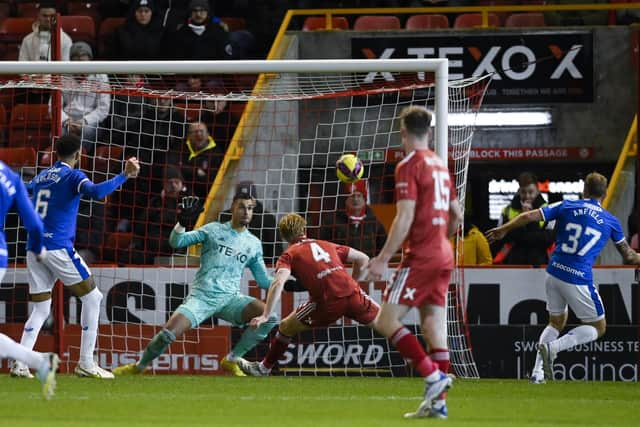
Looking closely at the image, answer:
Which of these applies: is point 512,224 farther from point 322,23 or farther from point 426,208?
point 322,23

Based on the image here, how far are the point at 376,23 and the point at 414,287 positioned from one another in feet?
33.3

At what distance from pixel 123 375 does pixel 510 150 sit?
22.4 feet

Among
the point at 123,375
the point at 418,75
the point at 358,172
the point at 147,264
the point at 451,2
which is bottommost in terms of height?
the point at 123,375

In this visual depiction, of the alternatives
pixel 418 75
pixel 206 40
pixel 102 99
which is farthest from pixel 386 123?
pixel 102 99

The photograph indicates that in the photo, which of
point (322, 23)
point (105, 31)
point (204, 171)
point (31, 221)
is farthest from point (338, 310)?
point (105, 31)

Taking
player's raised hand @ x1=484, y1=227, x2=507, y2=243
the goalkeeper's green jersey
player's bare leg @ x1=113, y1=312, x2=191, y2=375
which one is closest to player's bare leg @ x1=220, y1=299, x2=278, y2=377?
the goalkeeper's green jersey

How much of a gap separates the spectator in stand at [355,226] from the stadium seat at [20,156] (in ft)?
11.5

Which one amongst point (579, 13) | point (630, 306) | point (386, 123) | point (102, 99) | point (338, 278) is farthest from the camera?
point (579, 13)

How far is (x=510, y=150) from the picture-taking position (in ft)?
58.2

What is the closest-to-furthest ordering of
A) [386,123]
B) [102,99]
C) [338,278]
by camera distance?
[338,278], [102,99], [386,123]

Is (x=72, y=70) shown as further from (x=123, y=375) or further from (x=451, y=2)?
(x=451, y=2)

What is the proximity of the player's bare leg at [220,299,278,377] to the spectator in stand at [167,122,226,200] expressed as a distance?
2286 mm

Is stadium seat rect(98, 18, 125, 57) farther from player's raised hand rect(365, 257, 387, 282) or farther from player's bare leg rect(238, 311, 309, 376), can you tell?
player's raised hand rect(365, 257, 387, 282)

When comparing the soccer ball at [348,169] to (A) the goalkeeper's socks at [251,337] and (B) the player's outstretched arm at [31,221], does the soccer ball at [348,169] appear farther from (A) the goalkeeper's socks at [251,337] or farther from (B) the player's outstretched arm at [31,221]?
(B) the player's outstretched arm at [31,221]
